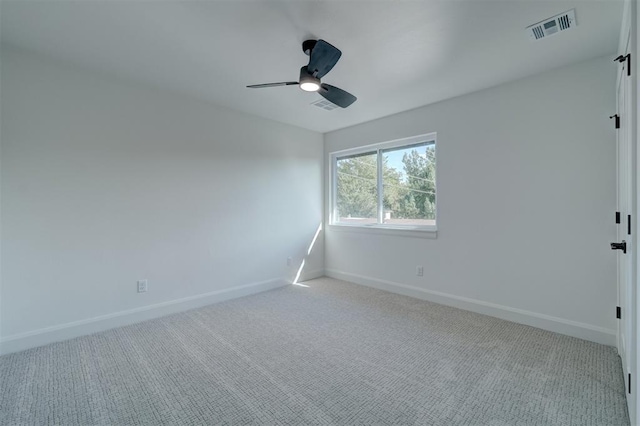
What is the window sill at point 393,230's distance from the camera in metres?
3.67

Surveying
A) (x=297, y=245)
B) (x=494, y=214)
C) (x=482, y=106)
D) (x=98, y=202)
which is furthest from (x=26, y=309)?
(x=482, y=106)

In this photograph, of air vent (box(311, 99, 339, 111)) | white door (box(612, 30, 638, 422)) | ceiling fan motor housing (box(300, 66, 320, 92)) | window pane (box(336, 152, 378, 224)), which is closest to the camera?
white door (box(612, 30, 638, 422))

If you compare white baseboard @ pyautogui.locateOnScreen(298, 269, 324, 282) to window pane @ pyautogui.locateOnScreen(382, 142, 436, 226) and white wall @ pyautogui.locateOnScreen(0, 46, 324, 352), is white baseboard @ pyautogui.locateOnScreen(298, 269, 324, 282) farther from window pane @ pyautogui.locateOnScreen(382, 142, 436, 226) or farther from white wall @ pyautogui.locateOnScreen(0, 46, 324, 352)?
window pane @ pyautogui.locateOnScreen(382, 142, 436, 226)

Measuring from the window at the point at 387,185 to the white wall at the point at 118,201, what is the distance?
48.3 inches

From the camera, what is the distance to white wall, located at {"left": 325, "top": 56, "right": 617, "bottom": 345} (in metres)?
2.52

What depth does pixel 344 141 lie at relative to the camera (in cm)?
473

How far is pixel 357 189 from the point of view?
472cm

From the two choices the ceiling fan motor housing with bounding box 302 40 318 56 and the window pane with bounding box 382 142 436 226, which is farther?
the window pane with bounding box 382 142 436 226

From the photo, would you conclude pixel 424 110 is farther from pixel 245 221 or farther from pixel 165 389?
pixel 165 389

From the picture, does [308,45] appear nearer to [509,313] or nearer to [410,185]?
A: [410,185]

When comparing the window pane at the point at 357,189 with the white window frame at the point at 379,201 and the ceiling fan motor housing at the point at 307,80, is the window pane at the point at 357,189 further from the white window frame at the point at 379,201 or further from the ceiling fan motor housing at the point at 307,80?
the ceiling fan motor housing at the point at 307,80

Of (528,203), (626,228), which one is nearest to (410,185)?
(528,203)

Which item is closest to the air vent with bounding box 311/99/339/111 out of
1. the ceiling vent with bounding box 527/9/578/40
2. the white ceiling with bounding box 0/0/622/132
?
the white ceiling with bounding box 0/0/622/132

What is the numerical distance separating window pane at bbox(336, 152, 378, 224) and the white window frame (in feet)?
0.21
